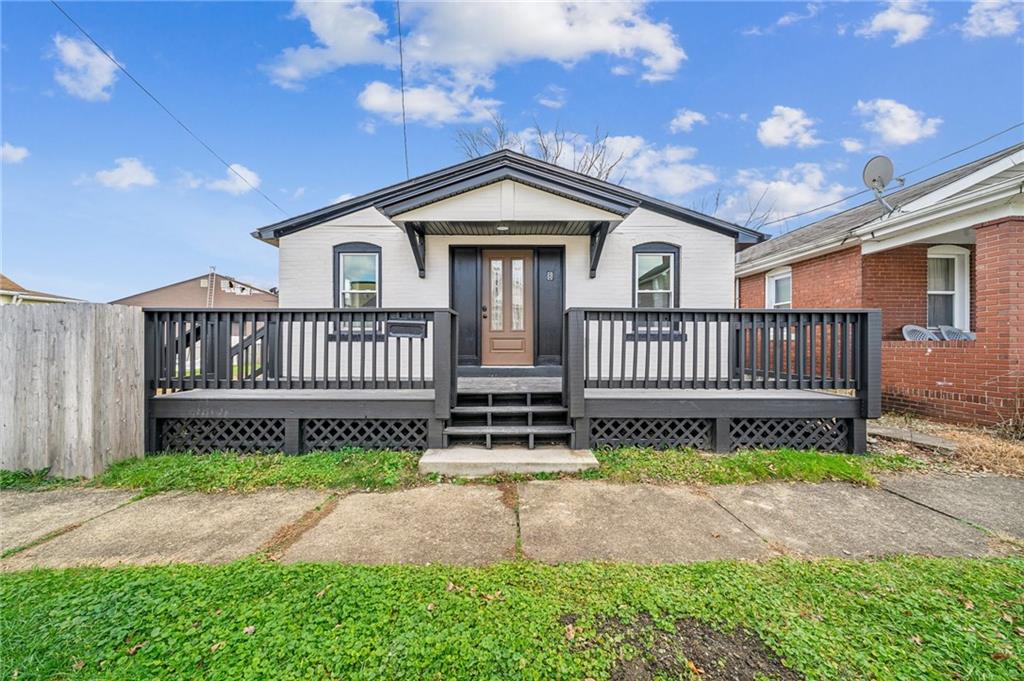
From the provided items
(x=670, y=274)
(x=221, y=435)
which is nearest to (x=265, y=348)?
(x=221, y=435)

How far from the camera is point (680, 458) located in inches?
164

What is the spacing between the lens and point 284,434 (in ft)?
14.6

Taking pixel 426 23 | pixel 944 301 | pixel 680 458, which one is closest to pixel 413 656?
pixel 680 458

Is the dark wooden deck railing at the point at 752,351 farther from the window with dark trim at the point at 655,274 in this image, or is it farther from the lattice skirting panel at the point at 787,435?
the window with dark trim at the point at 655,274

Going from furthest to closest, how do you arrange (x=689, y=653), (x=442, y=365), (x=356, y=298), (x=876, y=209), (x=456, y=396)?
(x=876, y=209) < (x=356, y=298) < (x=456, y=396) < (x=442, y=365) < (x=689, y=653)

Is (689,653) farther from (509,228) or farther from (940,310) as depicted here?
(940,310)

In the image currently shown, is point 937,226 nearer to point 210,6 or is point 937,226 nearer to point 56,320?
point 56,320

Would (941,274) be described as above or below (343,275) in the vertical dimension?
→ above

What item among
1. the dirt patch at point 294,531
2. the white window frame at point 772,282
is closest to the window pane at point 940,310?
the white window frame at point 772,282

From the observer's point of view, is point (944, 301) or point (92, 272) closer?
point (944, 301)

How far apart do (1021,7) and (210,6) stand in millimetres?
17155

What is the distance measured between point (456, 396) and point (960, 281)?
959 cm

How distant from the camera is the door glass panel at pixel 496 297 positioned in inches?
277

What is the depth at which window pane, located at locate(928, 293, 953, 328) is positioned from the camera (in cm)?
762
